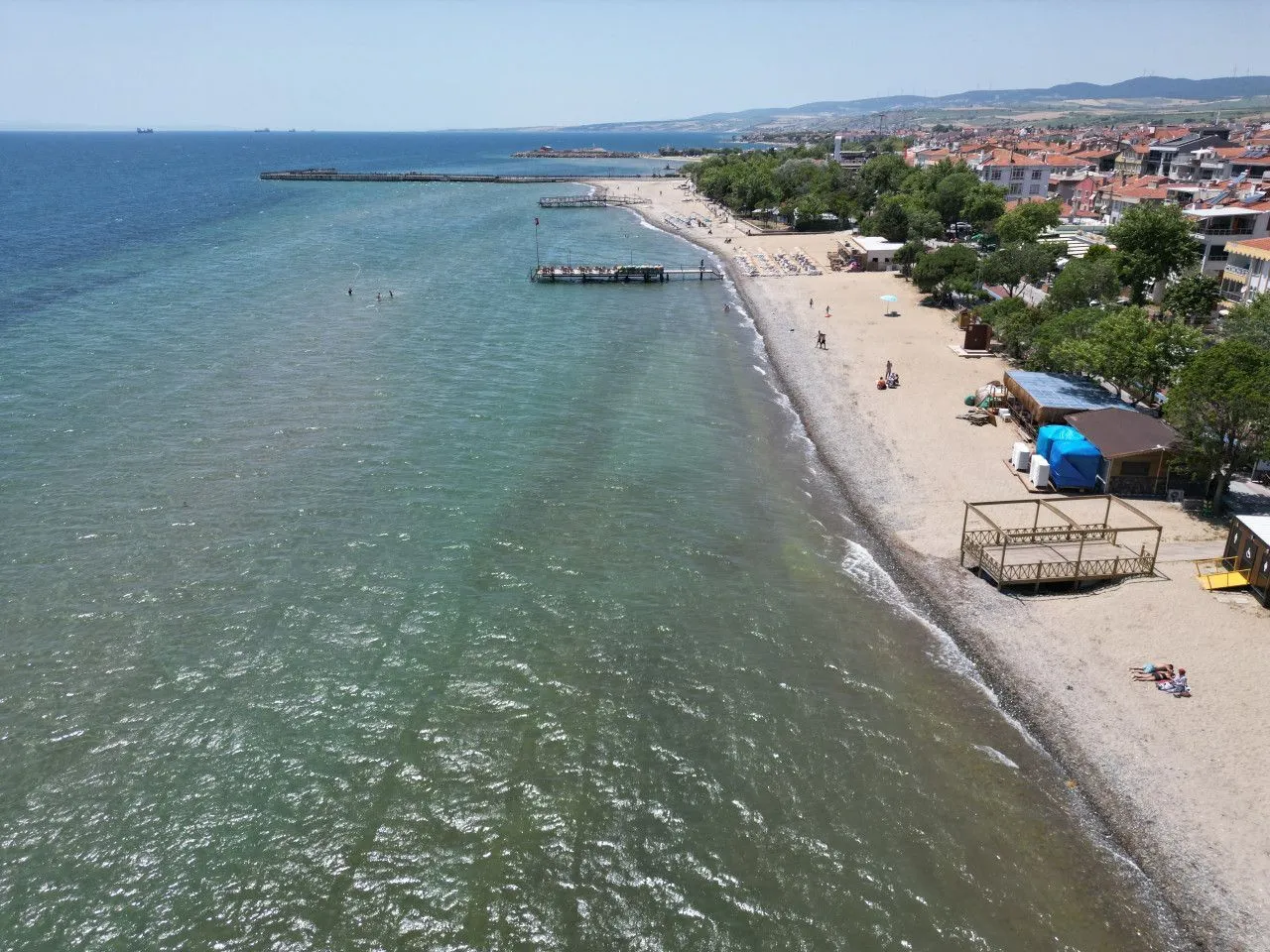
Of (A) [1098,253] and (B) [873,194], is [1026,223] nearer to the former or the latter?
(A) [1098,253]

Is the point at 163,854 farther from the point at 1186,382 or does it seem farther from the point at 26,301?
the point at 26,301

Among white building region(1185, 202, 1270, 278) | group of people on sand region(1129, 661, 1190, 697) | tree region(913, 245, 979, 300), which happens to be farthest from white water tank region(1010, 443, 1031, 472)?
white building region(1185, 202, 1270, 278)

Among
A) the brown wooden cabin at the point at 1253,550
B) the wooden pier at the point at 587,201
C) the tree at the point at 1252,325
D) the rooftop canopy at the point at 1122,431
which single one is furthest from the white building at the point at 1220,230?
the wooden pier at the point at 587,201

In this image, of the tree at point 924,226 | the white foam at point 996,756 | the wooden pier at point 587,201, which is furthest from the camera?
the wooden pier at point 587,201

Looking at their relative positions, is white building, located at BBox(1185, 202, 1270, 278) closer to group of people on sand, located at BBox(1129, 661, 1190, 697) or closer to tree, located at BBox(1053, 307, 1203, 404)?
tree, located at BBox(1053, 307, 1203, 404)

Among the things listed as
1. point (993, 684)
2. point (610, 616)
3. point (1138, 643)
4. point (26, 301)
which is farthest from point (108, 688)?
point (26, 301)

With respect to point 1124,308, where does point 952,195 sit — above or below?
above

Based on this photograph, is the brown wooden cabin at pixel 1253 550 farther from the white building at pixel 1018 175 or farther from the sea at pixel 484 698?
the white building at pixel 1018 175

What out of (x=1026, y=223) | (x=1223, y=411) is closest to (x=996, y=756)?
(x=1223, y=411)
